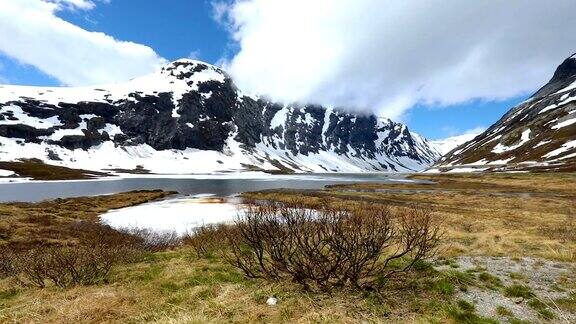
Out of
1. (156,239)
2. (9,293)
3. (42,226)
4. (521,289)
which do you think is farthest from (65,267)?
(42,226)

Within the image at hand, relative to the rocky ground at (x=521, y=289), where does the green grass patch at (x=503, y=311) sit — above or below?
below

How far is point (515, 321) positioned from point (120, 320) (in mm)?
10327

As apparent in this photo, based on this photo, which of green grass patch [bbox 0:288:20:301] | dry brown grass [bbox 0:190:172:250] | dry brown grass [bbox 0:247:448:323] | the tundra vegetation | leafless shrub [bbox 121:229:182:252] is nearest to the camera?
dry brown grass [bbox 0:247:448:323]

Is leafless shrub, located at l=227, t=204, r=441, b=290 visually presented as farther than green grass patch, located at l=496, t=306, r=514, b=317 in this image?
Yes

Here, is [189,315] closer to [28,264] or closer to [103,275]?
[103,275]

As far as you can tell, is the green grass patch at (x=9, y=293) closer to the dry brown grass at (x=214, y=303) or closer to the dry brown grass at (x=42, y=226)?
the dry brown grass at (x=214, y=303)

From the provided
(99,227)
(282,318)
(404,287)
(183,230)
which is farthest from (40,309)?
(99,227)

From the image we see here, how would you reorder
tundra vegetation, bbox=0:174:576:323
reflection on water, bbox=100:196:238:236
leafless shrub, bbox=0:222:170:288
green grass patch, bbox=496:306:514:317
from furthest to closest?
reflection on water, bbox=100:196:238:236 < leafless shrub, bbox=0:222:170:288 < tundra vegetation, bbox=0:174:576:323 < green grass patch, bbox=496:306:514:317

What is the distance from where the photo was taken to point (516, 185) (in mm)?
95125

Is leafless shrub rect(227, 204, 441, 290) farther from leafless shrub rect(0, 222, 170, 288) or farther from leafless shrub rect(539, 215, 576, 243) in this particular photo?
leafless shrub rect(539, 215, 576, 243)

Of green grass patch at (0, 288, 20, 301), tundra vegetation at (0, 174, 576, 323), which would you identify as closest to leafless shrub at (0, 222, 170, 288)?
tundra vegetation at (0, 174, 576, 323)

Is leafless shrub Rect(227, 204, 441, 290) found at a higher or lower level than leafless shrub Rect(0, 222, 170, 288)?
higher

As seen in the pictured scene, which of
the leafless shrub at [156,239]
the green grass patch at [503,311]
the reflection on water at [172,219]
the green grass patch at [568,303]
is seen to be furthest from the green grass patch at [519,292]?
the reflection on water at [172,219]

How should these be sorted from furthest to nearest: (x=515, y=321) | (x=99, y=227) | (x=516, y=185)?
(x=516, y=185) → (x=99, y=227) → (x=515, y=321)
